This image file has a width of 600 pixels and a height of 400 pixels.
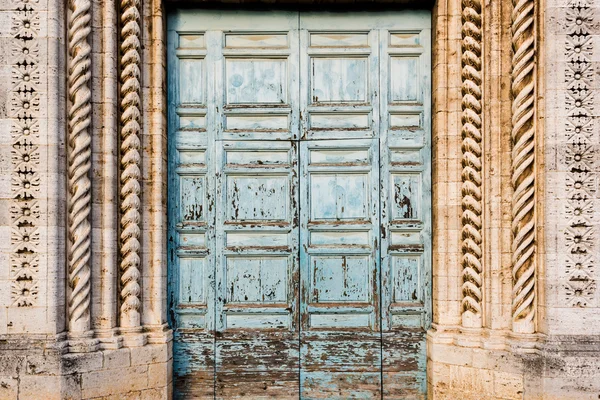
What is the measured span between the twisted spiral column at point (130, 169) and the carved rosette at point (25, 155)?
0.70m

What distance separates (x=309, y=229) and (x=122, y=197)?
1.76m

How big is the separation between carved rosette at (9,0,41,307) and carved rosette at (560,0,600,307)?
4427 millimetres

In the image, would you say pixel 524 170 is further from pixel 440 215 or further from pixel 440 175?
pixel 440 215

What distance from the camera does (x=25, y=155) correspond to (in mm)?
4496

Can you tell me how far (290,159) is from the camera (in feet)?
17.2

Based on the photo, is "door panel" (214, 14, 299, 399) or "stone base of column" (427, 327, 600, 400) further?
"door panel" (214, 14, 299, 399)

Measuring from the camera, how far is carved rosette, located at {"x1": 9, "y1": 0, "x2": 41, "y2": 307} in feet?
14.7

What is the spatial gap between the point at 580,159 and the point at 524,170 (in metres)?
0.44

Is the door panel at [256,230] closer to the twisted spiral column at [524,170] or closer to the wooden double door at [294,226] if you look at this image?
the wooden double door at [294,226]

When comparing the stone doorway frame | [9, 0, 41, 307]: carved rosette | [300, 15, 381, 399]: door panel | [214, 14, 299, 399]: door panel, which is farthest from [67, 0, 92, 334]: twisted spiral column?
[300, 15, 381, 399]: door panel

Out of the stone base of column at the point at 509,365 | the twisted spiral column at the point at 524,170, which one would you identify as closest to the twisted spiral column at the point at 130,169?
the stone base of column at the point at 509,365

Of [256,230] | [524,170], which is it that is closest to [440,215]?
[524,170]

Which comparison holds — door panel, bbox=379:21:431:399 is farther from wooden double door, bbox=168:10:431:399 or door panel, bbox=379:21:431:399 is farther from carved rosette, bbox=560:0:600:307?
carved rosette, bbox=560:0:600:307

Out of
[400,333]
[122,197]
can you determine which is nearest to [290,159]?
[122,197]
